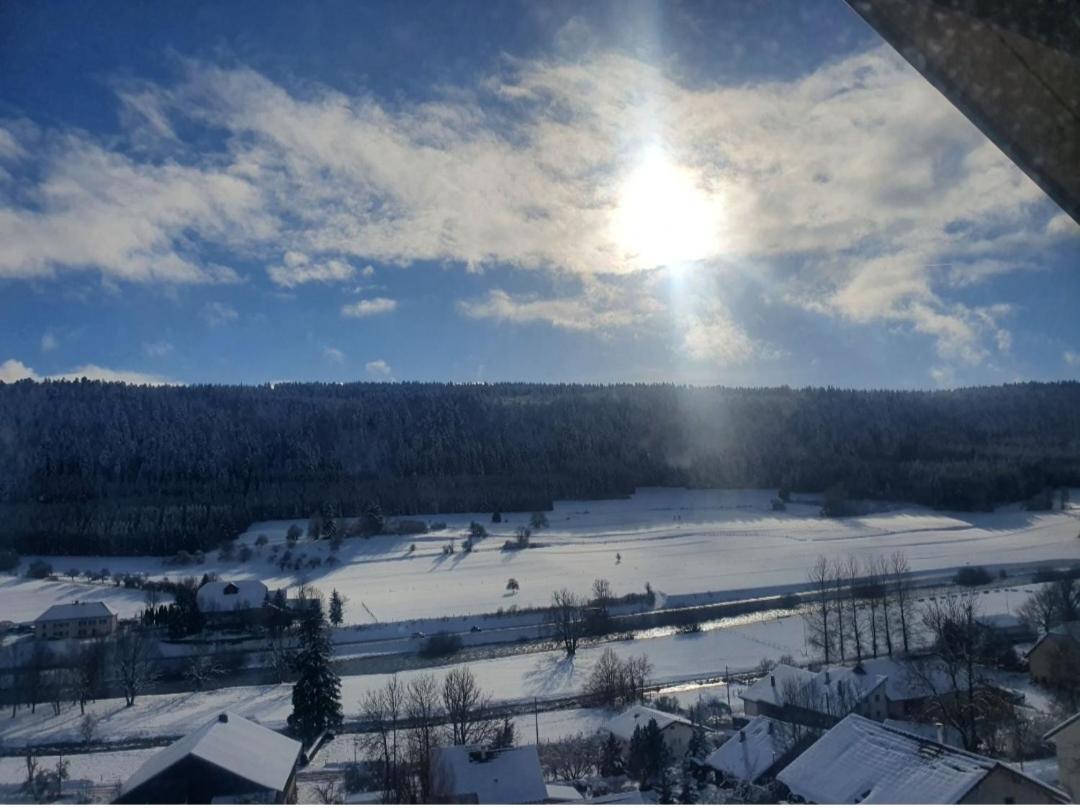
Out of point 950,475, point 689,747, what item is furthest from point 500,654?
point 950,475

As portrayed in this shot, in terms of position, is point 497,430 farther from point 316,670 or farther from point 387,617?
point 316,670

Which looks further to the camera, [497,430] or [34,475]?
[497,430]

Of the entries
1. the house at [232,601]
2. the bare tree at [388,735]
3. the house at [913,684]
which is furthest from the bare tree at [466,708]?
the house at [913,684]

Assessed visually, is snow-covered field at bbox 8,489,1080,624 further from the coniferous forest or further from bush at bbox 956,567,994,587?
the coniferous forest

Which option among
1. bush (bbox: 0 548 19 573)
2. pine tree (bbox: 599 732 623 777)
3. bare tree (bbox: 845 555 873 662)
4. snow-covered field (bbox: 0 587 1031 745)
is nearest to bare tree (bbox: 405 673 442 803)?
snow-covered field (bbox: 0 587 1031 745)

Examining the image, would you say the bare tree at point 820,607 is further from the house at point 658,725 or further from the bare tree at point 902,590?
the house at point 658,725
